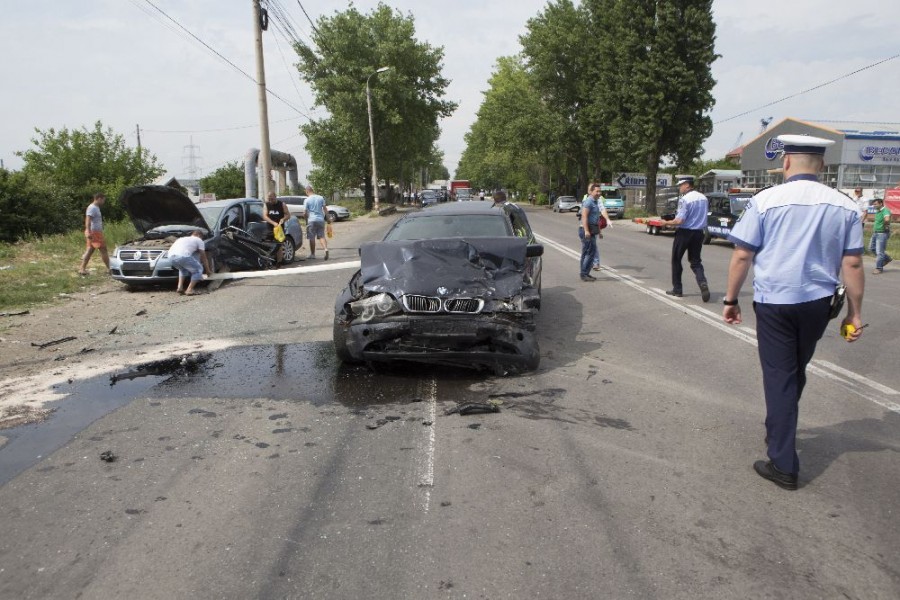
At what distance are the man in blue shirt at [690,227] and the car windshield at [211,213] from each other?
835 centimetres

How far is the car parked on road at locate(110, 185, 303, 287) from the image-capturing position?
10961 millimetres

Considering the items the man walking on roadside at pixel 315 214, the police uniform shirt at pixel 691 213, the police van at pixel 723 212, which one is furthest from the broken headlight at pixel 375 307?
the police van at pixel 723 212

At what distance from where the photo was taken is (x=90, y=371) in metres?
6.15

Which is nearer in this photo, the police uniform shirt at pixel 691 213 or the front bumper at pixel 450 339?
the front bumper at pixel 450 339

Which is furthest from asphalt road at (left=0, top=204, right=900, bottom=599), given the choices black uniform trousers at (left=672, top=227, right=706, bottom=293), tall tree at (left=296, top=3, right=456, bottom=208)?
tall tree at (left=296, top=3, right=456, bottom=208)

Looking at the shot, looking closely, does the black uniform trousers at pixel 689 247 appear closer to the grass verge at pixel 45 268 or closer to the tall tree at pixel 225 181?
the grass verge at pixel 45 268

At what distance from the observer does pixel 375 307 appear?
5.45 m

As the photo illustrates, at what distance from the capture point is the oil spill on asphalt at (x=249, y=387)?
4.68 meters

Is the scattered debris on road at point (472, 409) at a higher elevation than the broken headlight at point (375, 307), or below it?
below

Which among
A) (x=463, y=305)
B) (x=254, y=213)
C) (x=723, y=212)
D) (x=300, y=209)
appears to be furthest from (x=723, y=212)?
(x=300, y=209)

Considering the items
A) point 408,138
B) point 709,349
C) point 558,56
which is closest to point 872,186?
point 558,56

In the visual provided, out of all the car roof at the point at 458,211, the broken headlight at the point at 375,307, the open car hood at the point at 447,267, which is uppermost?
the car roof at the point at 458,211

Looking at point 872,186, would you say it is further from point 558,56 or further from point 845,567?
point 845,567

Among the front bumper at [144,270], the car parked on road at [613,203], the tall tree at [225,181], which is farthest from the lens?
the tall tree at [225,181]
